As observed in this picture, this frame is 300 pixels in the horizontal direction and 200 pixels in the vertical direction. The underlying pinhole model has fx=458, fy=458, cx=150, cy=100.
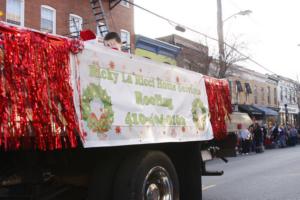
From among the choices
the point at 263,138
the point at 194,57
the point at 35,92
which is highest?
the point at 194,57

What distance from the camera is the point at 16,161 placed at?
4344 mm

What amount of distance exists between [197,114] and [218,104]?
0.74 meters

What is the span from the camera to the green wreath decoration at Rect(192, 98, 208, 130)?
19.7ft

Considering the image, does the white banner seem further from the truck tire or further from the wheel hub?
the wheel hub

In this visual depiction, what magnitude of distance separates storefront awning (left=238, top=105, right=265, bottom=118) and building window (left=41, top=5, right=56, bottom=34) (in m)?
23.8

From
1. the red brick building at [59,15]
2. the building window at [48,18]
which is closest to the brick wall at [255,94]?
the red brick building at [59,15]

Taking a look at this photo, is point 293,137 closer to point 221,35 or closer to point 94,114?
point 221,35

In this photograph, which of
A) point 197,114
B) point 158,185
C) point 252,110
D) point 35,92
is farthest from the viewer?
point 252,110

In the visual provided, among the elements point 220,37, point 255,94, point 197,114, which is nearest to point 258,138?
point 220,37

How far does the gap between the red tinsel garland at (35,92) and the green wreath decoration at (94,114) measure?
7.2 inches

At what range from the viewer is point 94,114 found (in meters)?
4.27

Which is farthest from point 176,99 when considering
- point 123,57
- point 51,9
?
point 51,9

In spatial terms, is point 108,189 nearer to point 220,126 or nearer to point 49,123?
point 49,123

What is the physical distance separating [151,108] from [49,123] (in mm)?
1595
